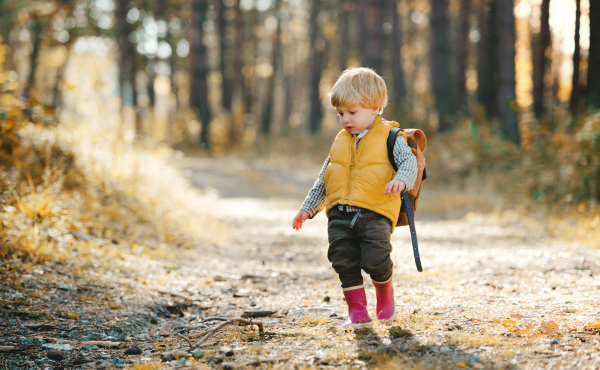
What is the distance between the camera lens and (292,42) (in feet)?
164

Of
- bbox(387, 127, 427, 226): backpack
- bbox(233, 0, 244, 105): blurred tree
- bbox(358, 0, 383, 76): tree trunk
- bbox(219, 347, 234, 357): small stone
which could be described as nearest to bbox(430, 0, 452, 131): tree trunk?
bbox(358, 0, 383, 76): tree trunk

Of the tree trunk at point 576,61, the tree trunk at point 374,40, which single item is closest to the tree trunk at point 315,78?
the tree trunk at point 374,40

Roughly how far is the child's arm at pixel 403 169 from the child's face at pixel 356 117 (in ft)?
0.79

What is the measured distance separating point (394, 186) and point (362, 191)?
0.25 m

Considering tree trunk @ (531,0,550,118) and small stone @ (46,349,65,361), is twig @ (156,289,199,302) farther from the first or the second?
tree trunk @ (531,0,550,118)

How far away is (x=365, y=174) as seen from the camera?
337cm

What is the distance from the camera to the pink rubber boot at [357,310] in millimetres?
3391

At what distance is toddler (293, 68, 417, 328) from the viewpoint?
10.9ft

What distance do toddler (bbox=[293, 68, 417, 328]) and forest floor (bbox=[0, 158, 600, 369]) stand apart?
308mm

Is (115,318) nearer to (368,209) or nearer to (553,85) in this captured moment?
(368,209)

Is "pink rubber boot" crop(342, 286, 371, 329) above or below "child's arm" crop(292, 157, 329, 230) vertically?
below

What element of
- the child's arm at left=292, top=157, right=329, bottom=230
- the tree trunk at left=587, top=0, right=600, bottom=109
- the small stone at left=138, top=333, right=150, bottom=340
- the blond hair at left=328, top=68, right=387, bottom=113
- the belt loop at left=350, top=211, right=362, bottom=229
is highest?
the tree trunk at left=587, top=0, right=600, bottom=109

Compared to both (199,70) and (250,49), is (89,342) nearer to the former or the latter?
(199,70)

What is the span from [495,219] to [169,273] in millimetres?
5661
